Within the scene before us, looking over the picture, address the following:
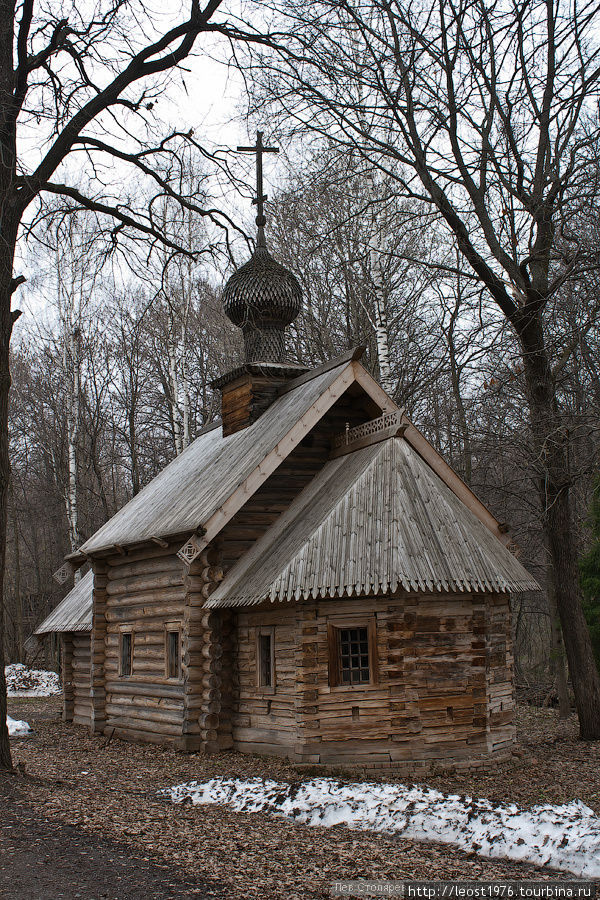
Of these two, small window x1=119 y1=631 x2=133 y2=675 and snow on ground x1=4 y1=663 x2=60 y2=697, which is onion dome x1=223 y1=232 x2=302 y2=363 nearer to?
small window x1=119 y1=631 x2=133 y2=675

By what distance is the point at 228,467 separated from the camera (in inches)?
607

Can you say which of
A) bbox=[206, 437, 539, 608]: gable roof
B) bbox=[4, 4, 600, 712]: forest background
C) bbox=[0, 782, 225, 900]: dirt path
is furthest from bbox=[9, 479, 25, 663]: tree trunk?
bbox=[0, 782, 225, 900]: dirt path

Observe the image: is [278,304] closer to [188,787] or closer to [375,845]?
[188,787]

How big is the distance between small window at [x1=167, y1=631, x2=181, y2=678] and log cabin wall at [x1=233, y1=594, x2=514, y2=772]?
2.98 m

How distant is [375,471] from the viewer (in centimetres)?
1310

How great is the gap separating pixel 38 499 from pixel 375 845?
32.2 metres

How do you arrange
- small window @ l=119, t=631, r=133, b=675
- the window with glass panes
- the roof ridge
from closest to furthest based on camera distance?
1. the window with glass panes
2. the roof ridge
3. small window @ l=119, t=631, r=133, b=675

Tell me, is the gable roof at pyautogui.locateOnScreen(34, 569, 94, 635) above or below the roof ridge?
below

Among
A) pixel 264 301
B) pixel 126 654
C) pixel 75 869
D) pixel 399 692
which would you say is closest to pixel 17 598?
pixel 126 654

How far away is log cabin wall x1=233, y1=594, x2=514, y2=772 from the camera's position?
38.0ft

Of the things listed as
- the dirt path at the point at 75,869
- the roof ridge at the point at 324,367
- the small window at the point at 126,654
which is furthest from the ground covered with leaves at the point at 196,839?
the roof ridge at the point at 324,367

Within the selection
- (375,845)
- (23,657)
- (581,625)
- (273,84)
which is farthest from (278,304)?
(23,657)

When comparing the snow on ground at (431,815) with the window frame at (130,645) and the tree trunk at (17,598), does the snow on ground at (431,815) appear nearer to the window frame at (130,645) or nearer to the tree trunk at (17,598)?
the window frame at (130,645)

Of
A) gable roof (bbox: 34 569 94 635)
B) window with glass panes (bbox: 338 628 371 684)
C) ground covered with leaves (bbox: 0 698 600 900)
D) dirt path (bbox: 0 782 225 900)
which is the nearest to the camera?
dirt path (bbox: 0 782 225 900)
